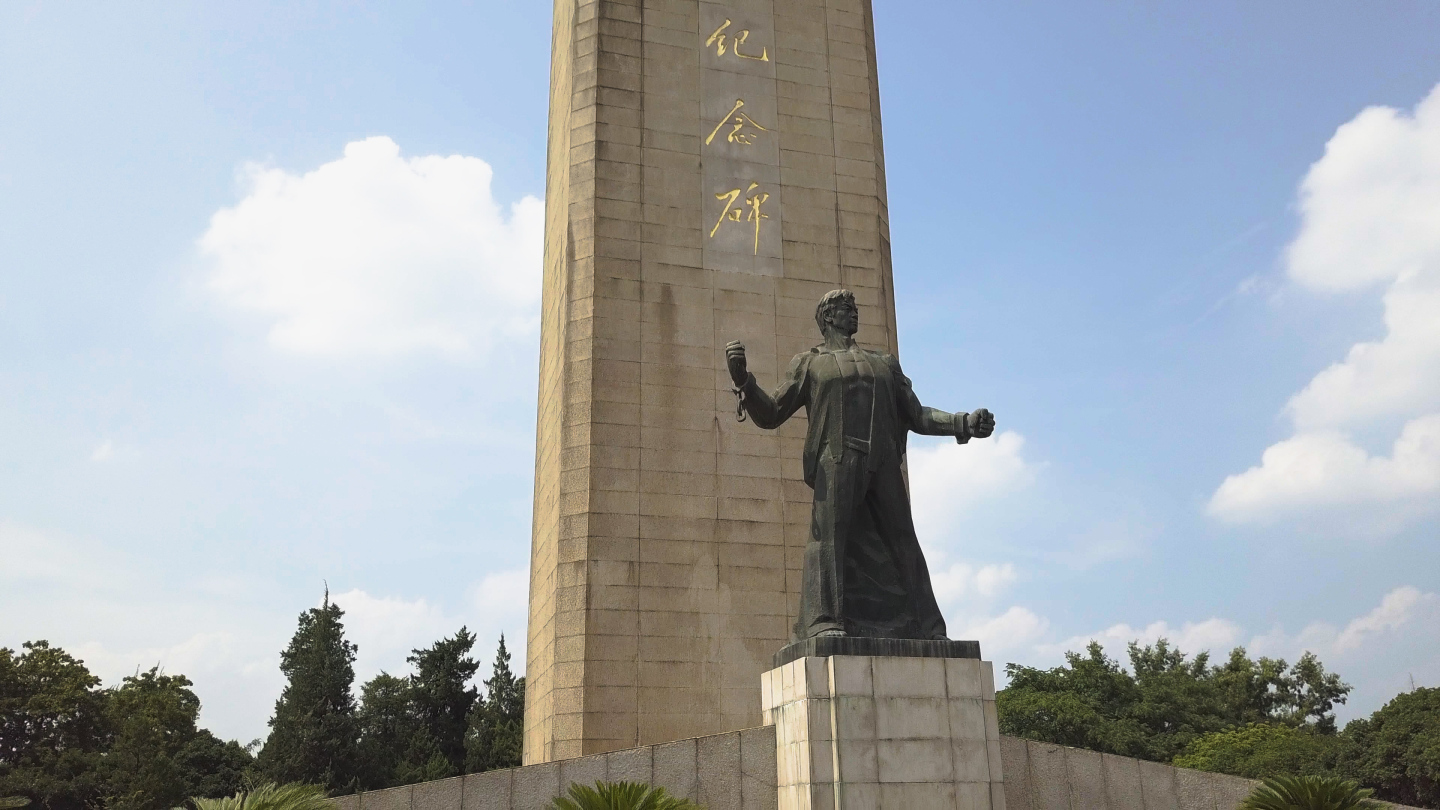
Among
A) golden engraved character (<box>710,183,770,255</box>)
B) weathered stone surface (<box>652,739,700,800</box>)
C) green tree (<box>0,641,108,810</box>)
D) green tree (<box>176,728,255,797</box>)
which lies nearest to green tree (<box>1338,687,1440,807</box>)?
golden engraved character (<box>710,183,770,255</box>)

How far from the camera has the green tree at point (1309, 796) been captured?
8883mm

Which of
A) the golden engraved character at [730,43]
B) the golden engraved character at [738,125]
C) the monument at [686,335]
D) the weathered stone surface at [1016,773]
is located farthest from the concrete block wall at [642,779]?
the golden engraved character at [730,43]

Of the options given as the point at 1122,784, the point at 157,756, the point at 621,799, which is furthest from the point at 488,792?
the point at 157,756

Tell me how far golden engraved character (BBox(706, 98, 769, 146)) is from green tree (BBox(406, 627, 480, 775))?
89.1ft

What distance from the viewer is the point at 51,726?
1631 inches

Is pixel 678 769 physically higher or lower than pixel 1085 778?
higher

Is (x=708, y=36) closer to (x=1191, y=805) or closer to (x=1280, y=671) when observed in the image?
(x=1191, y=805)

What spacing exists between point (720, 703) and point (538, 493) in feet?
Answer: 19.8

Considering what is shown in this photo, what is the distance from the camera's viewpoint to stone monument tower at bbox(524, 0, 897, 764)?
16.6 metres

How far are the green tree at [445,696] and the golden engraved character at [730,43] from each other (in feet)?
91.3

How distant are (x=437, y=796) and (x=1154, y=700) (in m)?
41.8

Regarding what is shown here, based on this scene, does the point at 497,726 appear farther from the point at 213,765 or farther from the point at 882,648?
the point at 882,648

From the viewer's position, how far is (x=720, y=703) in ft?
54.2

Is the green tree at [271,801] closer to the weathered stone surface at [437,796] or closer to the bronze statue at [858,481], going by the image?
the weathered stone surface at [437,796]
